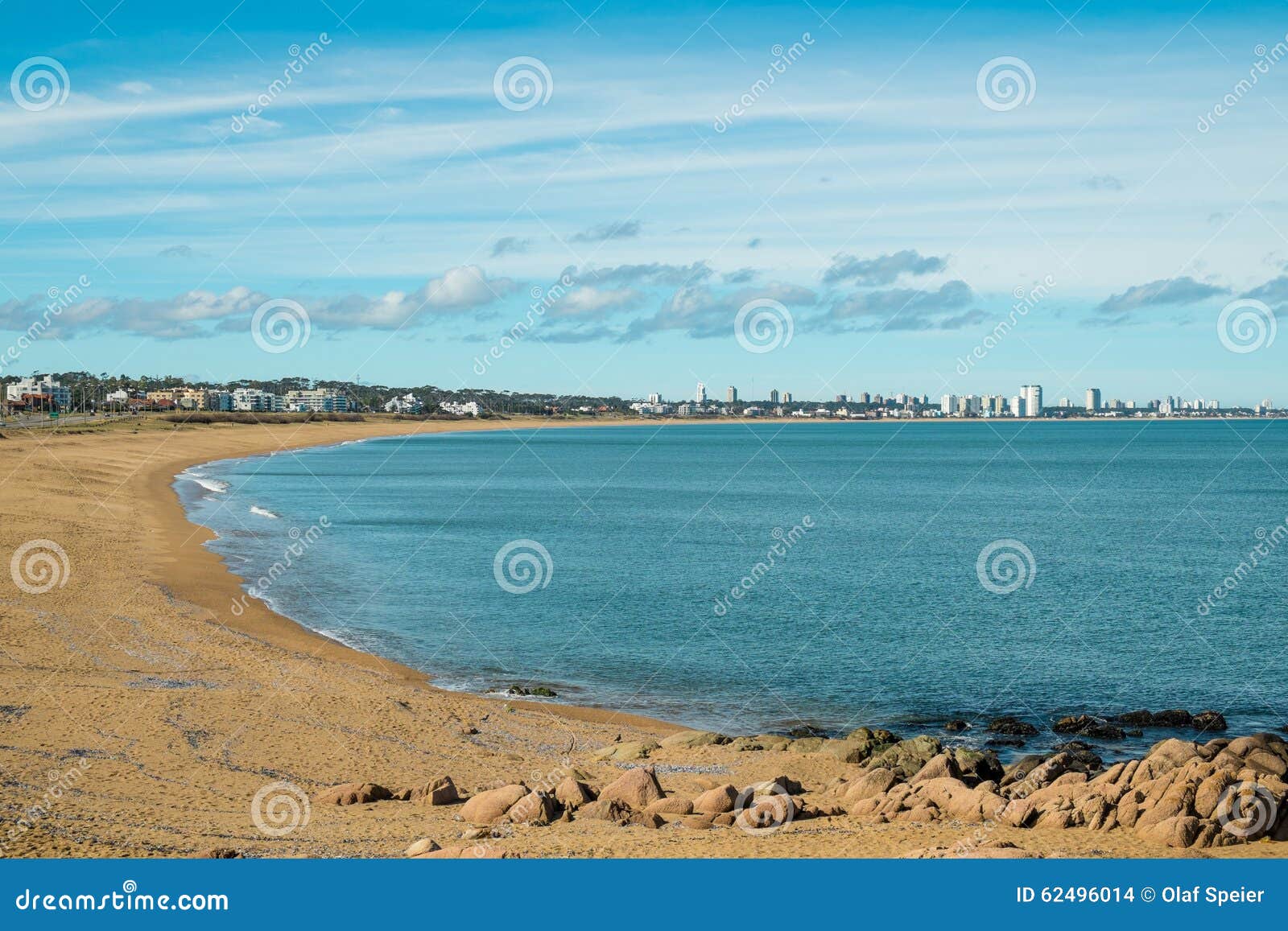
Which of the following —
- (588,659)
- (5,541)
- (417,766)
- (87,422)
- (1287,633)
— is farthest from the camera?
(87,422)

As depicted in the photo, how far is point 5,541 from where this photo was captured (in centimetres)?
4075

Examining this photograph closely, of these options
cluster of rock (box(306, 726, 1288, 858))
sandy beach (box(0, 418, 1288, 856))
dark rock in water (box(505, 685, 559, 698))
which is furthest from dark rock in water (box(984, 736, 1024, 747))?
dark rock in water (box(505, 685, 559, 698))

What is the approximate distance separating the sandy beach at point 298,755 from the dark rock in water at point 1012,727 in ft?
15.0

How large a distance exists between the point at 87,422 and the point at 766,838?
491 ft

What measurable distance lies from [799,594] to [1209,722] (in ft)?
59.3

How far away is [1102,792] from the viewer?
15789 millimetres

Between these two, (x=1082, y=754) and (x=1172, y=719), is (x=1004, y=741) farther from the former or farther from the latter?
(x=1172, y=719)

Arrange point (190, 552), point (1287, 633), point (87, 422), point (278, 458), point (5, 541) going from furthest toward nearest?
point (87, 422) → point (278, 458) → point (190, 552) → point (5, 541) → point (1287, 633)

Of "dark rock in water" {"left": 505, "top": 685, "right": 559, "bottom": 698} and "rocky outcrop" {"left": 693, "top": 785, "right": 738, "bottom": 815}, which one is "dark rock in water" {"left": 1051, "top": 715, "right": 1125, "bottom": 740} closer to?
"rocky outcrop" {"left": 693, "top": 785, "right": 738, "bottom": 815}

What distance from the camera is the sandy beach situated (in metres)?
14.2

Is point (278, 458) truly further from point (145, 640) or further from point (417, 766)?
point (417, 766)

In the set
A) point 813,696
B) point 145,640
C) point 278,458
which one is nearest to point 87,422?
point 278,458

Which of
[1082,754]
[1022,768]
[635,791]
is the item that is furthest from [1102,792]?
[635,791]

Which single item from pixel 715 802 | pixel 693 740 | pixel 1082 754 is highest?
pixel 693 740
